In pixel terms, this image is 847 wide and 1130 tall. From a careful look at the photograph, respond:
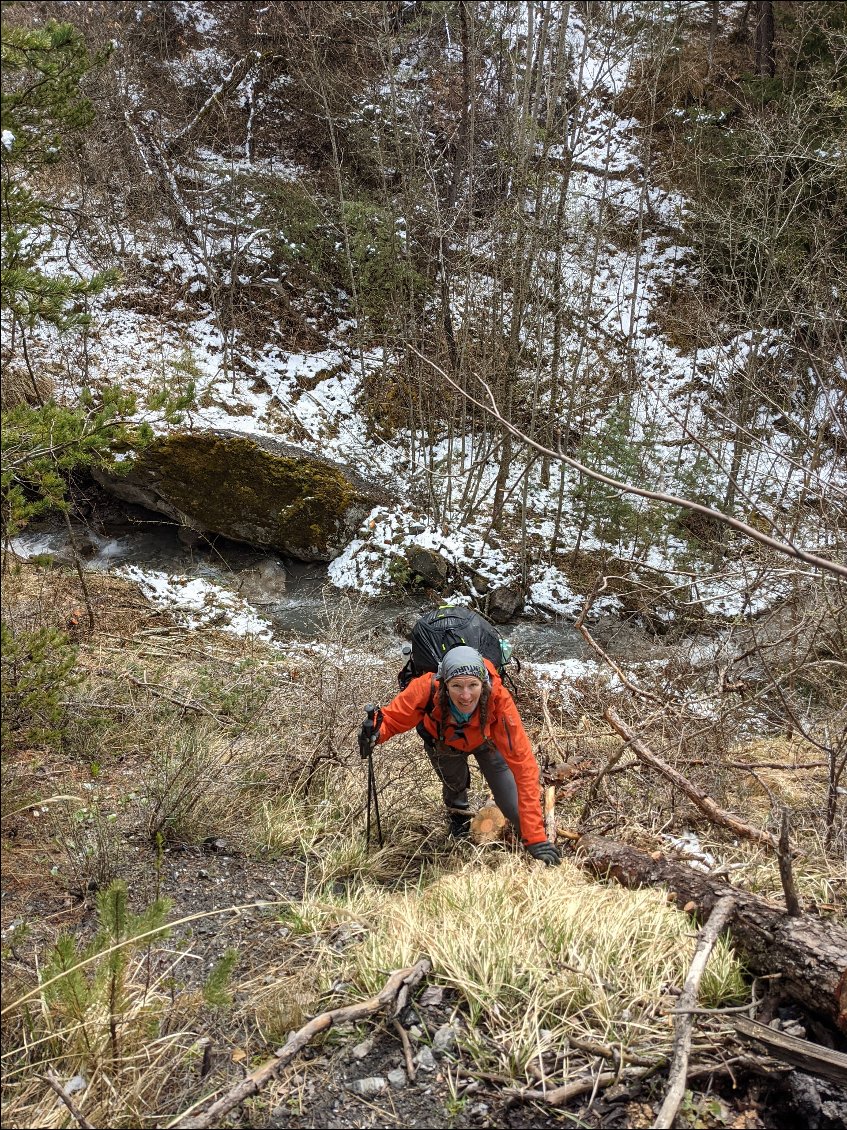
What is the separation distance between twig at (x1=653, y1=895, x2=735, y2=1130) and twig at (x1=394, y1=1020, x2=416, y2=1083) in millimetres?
806

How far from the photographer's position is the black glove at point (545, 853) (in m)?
4.07

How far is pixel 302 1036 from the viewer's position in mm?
2703

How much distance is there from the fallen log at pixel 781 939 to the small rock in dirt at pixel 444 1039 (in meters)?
1.24

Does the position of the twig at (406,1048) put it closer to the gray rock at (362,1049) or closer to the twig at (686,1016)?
the gray rock at (362,1049)

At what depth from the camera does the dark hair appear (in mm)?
4000

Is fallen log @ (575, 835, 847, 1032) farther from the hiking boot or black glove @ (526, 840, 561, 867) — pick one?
the hiking boot

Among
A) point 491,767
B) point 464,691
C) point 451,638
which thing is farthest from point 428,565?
point 464,691

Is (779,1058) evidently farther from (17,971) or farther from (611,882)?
(17,971)

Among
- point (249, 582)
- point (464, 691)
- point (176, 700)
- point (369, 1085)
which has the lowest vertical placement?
point (249, 582)

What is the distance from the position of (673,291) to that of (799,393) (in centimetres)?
370

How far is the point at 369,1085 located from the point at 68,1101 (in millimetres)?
956

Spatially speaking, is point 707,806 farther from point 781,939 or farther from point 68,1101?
point 68,1101

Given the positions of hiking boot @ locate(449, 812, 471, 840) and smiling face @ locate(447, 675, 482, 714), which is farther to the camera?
hiking boot @ locate(449, 812, 471, 840)

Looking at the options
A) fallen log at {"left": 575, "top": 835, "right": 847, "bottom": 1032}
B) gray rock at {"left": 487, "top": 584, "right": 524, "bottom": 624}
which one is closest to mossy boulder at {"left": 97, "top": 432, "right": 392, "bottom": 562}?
gray rock at {"left": 487, "top": 584, "right": 524, "bottom": 624}
